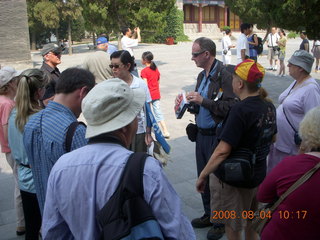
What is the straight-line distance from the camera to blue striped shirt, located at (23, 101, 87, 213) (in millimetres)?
2209

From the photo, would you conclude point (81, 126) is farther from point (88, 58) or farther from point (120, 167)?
point (88, 58)

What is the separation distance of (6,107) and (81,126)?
1600 mm

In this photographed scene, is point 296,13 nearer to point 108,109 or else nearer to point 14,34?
point 108,109

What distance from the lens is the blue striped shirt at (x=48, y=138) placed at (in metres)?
2.21

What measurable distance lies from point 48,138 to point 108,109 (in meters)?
0.79

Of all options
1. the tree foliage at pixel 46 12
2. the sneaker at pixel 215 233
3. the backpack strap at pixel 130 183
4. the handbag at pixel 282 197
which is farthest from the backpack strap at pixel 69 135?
the tree foliage at pixel 46 12

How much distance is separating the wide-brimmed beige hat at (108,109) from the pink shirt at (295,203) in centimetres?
103

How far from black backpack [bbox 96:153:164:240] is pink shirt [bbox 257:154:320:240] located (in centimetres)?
99

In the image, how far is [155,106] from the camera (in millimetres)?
7426

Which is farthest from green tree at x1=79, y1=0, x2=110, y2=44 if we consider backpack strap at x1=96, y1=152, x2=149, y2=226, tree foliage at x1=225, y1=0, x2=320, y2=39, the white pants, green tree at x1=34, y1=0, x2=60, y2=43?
backpack strap at x1=96, y1=152, x2=149, y2=226

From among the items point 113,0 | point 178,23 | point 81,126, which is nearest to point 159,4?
point 113,0

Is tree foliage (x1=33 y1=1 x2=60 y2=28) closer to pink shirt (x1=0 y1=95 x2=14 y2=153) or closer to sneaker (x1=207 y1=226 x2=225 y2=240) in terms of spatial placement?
pink shirt (x1=0 y1=95 x2=14 y2=153)

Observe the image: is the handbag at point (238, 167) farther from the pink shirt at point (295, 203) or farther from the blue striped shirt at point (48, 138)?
the blue striped shirt at point (48, 138)

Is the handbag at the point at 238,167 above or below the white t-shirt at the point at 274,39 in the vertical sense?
below
